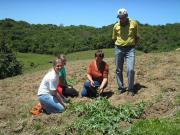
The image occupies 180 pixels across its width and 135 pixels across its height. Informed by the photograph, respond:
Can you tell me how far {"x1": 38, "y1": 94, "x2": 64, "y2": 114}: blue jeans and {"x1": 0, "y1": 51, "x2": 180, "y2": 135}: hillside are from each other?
26cm

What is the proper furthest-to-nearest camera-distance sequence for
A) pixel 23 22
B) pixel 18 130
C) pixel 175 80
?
pixel 23 22, pixel 175 80, pixel 18 130

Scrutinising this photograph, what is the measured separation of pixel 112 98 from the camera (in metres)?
10.8

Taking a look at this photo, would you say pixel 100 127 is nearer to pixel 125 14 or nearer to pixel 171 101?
pixel 171 101

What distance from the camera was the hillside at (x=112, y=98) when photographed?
9117 mm

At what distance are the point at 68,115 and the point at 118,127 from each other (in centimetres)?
145

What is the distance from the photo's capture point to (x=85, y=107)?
9.48m

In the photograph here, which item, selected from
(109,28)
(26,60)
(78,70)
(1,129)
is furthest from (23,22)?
(1,129)

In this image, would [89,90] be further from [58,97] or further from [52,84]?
[52,84]

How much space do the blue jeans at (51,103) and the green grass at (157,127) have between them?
212 centimetres

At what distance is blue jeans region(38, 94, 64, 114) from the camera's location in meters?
9.67

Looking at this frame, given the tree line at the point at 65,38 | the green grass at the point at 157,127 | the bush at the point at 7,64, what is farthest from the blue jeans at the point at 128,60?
the tree line at the point at 65,38

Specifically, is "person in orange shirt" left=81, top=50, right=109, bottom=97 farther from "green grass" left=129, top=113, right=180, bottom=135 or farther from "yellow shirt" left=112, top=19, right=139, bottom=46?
"green grass" left=129, top=113, right=180, bottom=135

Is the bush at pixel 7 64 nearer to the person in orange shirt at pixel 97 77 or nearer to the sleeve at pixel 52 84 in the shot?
the person in orange shirt at pixel 97 77

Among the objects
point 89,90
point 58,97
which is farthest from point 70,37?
point 58,97
